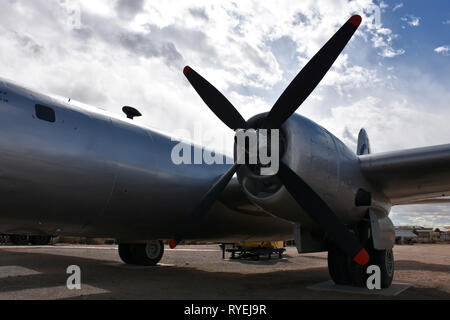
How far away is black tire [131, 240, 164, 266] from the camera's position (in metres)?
12.7

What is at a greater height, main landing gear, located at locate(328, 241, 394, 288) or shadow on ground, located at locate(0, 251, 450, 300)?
main landing gear, located at locate(328, 241, 394, 288)

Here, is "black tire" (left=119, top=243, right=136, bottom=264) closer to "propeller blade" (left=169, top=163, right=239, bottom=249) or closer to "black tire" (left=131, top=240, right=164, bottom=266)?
"black tire" (left=131, top=240, right=164, bottom=266)

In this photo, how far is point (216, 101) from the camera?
26.0 feet

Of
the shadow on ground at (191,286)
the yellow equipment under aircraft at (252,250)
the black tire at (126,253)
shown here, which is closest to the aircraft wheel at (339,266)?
the shadow on ground at (191,286)

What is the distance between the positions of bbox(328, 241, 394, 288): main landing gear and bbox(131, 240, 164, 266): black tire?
632 centimetres

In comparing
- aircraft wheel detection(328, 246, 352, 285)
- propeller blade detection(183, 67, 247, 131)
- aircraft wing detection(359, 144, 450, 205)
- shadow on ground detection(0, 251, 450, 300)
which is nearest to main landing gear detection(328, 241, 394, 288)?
aircraft wheel detection(328, 246, 352, 285)

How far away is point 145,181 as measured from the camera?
8.02m

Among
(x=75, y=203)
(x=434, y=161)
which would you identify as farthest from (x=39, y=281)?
(x=434, y=161)

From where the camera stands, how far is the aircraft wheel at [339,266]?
27.9ft

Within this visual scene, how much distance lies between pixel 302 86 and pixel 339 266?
4264mm

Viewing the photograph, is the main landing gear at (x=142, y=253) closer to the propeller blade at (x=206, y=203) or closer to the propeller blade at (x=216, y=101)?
the propeller blade at (x=206, y=203)

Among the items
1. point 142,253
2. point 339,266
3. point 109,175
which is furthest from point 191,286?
point 142,253

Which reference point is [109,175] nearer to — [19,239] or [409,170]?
[409,170]

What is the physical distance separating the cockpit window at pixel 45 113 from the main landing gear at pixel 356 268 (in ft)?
20.9
